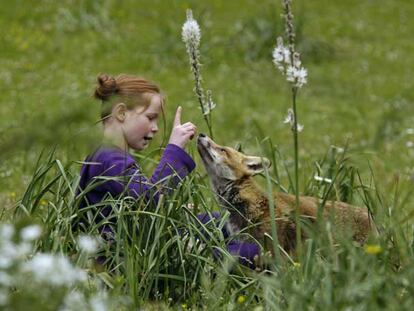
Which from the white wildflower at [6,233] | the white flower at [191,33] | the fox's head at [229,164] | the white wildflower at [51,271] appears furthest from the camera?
the fox's head at [229,164]

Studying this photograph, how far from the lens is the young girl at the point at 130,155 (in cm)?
527

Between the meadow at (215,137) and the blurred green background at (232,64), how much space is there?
0.04 m

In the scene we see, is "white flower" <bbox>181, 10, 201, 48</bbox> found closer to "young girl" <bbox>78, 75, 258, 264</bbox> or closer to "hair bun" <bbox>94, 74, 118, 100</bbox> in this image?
"young girl" <bbox>78, 75, 258, 264</bbox>

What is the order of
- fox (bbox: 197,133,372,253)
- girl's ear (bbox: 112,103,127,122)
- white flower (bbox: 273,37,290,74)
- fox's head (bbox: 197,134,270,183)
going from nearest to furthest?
white flower (bbox: 273,37,290,74)
fox (bbox: 197,133,372,253)
girl's ear (bbox: 112,103,127,122)
fox's head (bbox: 197,134,270,183)

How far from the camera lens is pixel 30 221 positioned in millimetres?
3242

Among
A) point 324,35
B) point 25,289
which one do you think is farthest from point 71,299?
point 324,35

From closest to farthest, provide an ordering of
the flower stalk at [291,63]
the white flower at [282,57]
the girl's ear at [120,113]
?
the flower stalk at [291,63] < the white flower at [282,57] < the girl's ear at [120,113]

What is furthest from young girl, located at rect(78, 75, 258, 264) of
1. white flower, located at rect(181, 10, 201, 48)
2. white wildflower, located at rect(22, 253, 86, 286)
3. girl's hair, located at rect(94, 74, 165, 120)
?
white wildflower, located at rect(22, 253, 86, 286)

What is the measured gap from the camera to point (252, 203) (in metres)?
5.75

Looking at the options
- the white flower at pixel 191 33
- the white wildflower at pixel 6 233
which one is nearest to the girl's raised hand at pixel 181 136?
the white flower at pixel 191 33

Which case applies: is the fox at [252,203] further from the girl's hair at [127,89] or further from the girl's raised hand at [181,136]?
the girl's hair at [127,89]

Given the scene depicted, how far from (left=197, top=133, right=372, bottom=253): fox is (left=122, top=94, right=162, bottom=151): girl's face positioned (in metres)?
0.28

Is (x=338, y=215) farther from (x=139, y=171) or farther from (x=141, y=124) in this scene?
(x=141, y=124)

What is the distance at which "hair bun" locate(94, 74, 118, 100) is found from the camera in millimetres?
5758
